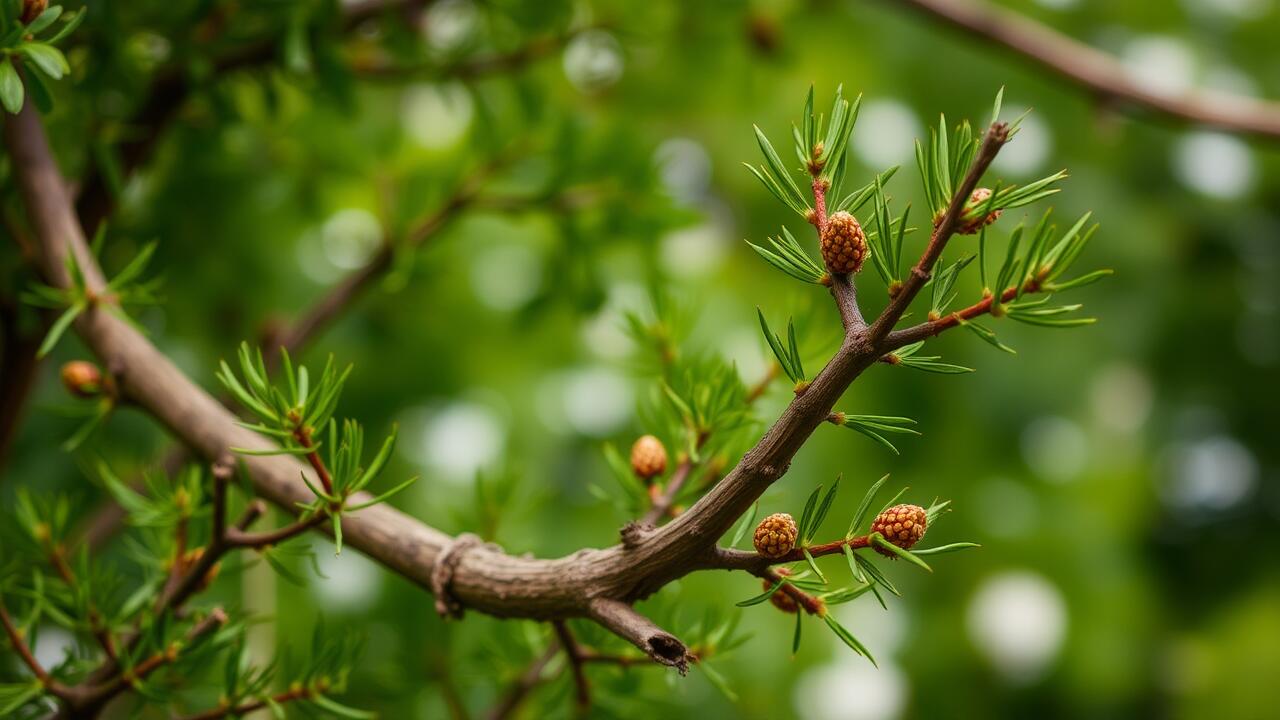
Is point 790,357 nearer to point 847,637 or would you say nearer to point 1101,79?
point 847,637

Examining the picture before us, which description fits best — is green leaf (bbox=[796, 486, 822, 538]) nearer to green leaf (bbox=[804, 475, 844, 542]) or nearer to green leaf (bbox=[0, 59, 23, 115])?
green leaf (bbox=[804, 475, 844, 542])

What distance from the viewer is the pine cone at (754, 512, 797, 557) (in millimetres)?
276

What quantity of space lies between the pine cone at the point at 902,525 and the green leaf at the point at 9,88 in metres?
0.25

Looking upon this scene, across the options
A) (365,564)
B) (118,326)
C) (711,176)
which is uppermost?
(118,326)

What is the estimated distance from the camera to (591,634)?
0.40m

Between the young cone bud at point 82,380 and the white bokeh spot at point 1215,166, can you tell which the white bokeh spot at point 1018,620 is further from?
the young cone bud at point 82,380

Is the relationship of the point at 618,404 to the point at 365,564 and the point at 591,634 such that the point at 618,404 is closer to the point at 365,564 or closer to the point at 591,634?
the point at 365,564

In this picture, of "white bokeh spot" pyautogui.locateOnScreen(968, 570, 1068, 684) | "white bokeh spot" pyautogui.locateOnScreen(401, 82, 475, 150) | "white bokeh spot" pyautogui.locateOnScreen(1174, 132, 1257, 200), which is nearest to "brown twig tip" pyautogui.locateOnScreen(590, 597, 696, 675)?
"white bokeh spot" pyautogui.locateOnScreen(401, 82, 475, 150)

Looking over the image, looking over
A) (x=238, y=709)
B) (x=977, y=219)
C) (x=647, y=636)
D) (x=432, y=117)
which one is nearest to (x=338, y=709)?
(x=238, y=709)

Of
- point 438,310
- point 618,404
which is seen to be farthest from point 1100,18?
point 438,310

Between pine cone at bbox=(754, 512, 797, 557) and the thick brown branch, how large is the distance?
1.77ft

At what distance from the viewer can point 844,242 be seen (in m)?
0.26

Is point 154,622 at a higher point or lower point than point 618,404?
higher

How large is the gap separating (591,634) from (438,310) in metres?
0.57
